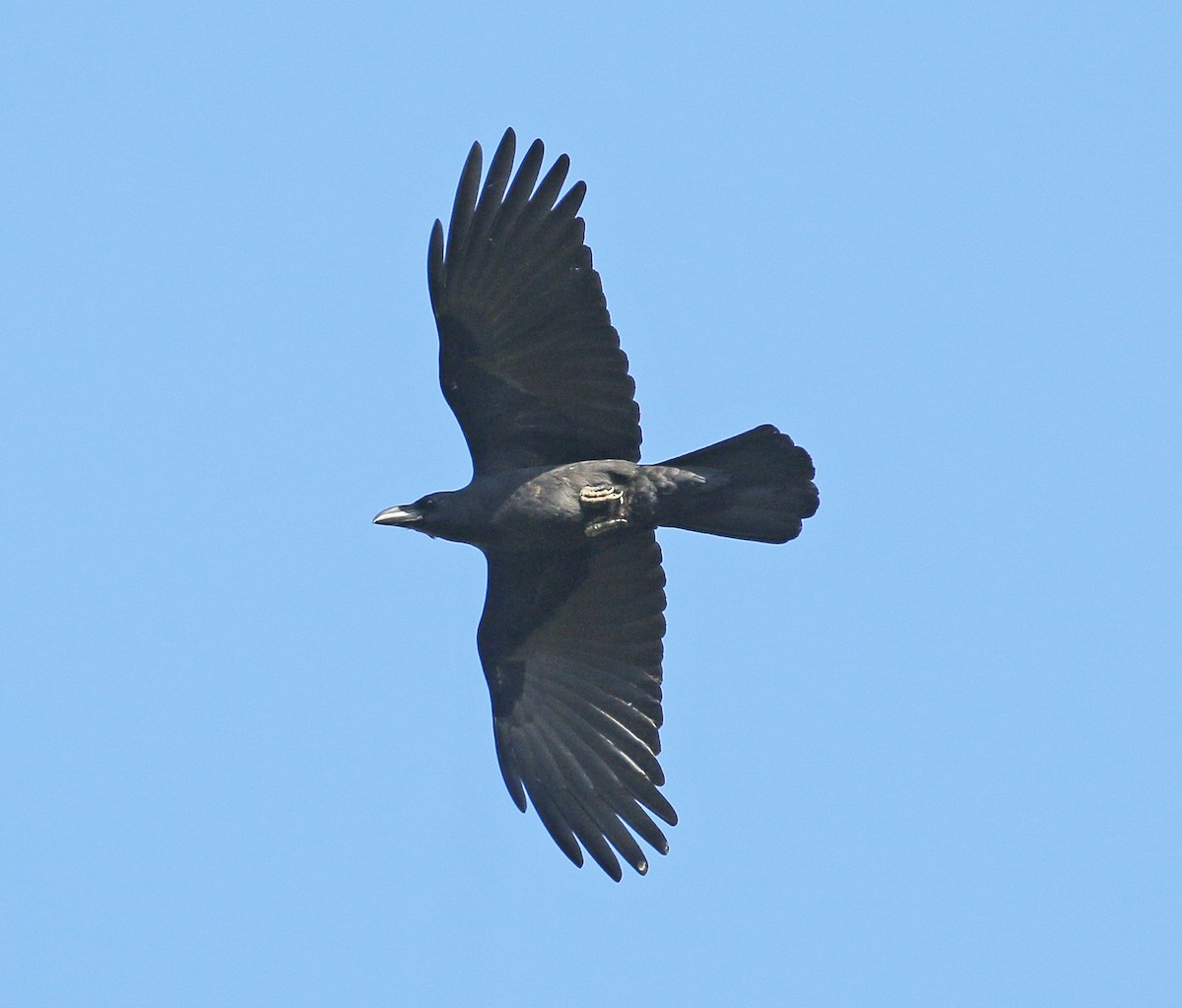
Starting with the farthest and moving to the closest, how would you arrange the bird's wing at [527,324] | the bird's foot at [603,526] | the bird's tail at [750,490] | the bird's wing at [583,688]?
the bird's wing at [583,688], the bird's foot at [603,526], the bird's tail at [750,490], the bird's wing at [527,324]

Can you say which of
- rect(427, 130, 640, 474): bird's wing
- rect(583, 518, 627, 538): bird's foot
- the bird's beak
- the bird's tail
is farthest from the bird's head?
the bird's tail

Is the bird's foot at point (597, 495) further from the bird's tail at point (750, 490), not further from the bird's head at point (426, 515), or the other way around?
the bird's head at point (426, 515)

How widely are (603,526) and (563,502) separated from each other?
317mm

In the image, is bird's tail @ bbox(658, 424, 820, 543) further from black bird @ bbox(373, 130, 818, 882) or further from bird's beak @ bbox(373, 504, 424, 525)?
bird's beak @ bbox(373, 504, 424, 525)

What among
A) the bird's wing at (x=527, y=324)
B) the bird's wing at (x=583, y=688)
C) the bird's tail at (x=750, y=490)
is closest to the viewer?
the bird's wing at (x=527, y=324)

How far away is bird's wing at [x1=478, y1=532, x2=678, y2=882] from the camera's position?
11.8 metres

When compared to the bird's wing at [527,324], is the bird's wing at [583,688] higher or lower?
lower

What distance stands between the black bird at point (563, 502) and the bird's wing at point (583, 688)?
0.4 inches

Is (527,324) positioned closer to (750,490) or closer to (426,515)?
(426,515)

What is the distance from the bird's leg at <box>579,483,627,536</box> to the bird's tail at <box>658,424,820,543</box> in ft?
0.83

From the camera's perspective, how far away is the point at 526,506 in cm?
1159

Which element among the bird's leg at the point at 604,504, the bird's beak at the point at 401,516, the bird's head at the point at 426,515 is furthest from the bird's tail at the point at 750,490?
the bird's beak at the point at 401,516

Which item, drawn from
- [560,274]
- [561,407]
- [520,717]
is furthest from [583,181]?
[520,717]

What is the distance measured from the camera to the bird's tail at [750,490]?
452 inches
